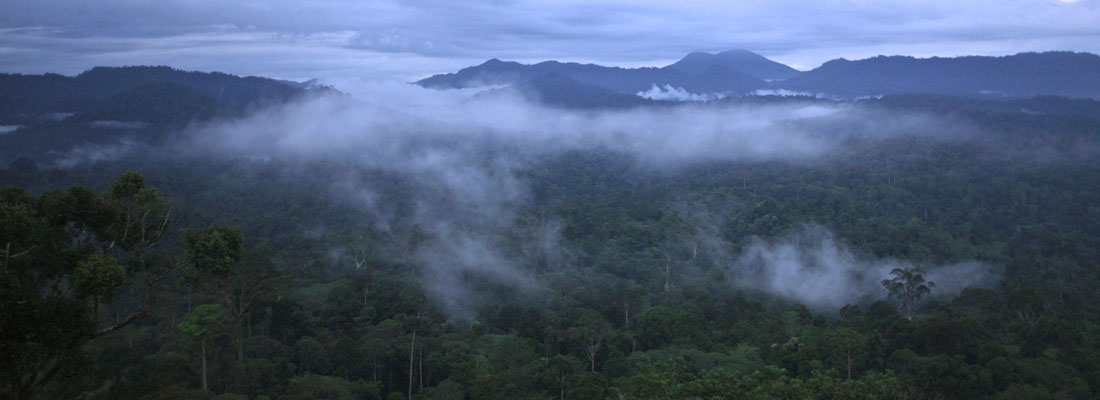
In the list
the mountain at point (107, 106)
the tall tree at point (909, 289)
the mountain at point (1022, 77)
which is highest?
the mountain at point (1022, 77)

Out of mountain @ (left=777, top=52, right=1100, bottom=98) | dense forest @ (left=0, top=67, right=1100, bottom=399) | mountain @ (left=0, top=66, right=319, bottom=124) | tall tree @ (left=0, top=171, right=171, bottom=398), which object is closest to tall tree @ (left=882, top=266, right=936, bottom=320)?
dense forest @ (left=0, top=67, right=1100, bottom=399)

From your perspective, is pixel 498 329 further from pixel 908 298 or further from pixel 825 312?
pixel 908 298

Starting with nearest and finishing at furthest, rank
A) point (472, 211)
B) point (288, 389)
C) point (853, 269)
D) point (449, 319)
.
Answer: point (288, 389) → point (449, 319) → point (853, 269) → point (472, 211)

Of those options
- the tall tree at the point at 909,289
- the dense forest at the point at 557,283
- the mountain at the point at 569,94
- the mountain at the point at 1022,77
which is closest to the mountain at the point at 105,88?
the dense forest at the point at 557,283

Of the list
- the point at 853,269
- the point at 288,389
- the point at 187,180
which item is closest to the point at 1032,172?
the point at 853,269

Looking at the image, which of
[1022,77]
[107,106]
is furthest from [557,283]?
[1022,77]

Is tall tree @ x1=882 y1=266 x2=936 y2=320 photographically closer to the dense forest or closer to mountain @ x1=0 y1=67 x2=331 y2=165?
the dense forest

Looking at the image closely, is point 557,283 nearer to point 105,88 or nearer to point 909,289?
point 909,289

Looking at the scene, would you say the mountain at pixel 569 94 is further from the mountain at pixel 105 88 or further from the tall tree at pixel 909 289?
the tall tree at pixel 909 289
